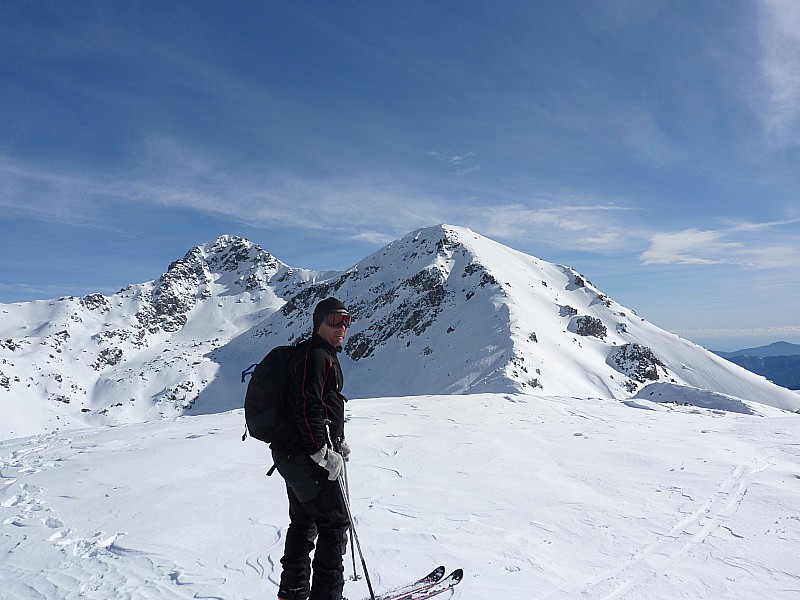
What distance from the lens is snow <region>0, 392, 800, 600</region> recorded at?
4570 mm

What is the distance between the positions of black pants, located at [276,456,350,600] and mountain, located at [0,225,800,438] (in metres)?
43.9

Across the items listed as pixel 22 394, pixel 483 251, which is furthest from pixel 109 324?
pixel 483 251

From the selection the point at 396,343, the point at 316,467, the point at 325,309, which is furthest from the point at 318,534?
the point at 396,343

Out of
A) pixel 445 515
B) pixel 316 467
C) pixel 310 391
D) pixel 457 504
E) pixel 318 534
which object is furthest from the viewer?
pixel 457 504

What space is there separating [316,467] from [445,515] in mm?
3406

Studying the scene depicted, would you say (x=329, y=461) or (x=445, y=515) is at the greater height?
(x=329, y=461)

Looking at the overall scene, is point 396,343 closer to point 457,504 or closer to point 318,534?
point 457,504

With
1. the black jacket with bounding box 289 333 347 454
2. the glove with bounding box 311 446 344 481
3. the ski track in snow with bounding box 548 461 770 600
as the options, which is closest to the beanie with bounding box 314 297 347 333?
the black jacket with bounding box 289 333 347 454

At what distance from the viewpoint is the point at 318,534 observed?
3824mm

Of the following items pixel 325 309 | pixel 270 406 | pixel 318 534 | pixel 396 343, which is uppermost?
pixel 396 343

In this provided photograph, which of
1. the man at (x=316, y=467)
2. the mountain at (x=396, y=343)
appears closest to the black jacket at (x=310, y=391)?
the man at (x=316, y=467)

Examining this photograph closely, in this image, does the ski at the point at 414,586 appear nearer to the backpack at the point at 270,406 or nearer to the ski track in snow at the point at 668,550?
the ski track in snow at the point at 668,550

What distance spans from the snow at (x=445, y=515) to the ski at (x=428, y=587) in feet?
0.55

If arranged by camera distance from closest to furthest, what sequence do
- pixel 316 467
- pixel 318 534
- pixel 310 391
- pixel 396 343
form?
pixel 310 391 → pixel 316 467 → pixel 318 534 → pixel 396 343
